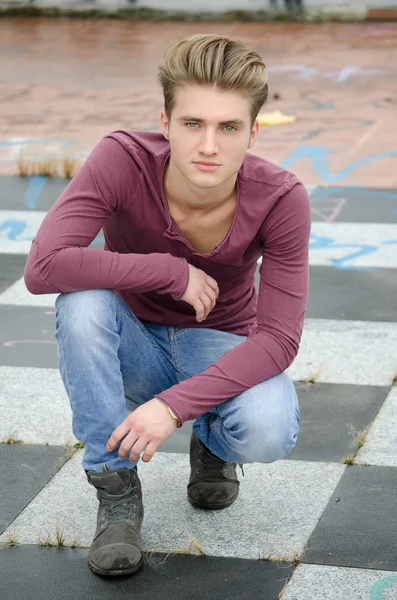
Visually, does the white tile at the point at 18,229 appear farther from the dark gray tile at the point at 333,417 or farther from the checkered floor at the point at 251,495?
the dark gray tile at the point at 333,417

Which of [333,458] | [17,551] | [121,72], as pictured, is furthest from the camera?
[121,72]

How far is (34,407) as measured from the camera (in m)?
3.35

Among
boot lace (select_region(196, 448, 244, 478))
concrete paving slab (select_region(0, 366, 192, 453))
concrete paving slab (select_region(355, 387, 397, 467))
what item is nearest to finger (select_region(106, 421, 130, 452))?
boot lace (select_region(196, 448, 244, 478))

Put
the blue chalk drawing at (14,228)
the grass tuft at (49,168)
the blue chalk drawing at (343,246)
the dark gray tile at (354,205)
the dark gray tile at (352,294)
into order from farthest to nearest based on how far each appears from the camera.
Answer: the grass tuft at (49,168) < the dark gray tile at (354,205) < the blue chalk drawing at (14,228) < the blue chalk drawing at (343,246) < the dark gray tile at (352,294)

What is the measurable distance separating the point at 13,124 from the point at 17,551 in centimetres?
557

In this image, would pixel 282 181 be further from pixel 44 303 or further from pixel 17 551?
pixel 44 303

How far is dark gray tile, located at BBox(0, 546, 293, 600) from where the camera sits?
2.40 m

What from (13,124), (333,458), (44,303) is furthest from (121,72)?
(333,458)

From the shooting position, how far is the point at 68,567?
2.50 metres

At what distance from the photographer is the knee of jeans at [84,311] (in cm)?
247

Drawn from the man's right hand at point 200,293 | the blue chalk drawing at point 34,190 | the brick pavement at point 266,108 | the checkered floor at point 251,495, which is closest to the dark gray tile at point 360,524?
the checkered floor at point 251,495

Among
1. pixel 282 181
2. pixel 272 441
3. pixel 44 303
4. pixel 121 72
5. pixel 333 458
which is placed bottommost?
pixel 121 72

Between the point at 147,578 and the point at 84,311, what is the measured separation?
0.62m

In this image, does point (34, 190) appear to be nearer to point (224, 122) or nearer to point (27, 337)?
point (27, 337)
